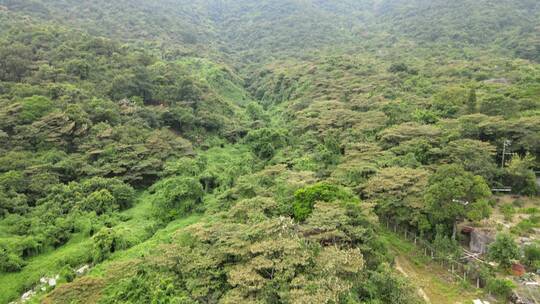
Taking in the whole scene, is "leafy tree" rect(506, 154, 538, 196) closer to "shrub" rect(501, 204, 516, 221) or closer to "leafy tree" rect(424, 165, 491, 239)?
"shrub" rect(501, 204, 516, 221)

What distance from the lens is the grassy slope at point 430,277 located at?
1554cm

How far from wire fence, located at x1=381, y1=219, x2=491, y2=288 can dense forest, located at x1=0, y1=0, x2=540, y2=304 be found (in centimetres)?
36

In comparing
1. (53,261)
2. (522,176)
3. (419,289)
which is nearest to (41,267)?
(53,261)

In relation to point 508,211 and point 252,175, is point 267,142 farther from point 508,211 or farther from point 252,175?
point 508,211

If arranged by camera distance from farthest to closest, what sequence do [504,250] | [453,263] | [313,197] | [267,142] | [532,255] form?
[267,142], [313,197], [453,263], [532,255], [504,250]

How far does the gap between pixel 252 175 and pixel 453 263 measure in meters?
11.7

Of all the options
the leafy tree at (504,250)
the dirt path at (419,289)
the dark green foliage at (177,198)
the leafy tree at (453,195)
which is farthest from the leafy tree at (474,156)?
the dark green foliage at (177,198)

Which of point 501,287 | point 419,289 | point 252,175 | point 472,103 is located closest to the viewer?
point 501,287

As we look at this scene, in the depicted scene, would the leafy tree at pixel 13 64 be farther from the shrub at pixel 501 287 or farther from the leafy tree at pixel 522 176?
the leafy tree at pixel 522 176

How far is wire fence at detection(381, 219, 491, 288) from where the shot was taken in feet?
52.7

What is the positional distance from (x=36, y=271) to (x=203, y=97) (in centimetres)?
2394

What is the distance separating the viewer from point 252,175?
2380 centimetres

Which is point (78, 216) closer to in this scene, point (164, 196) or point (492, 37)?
point (164, 196)

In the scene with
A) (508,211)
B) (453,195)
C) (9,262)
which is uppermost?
(453,195)
